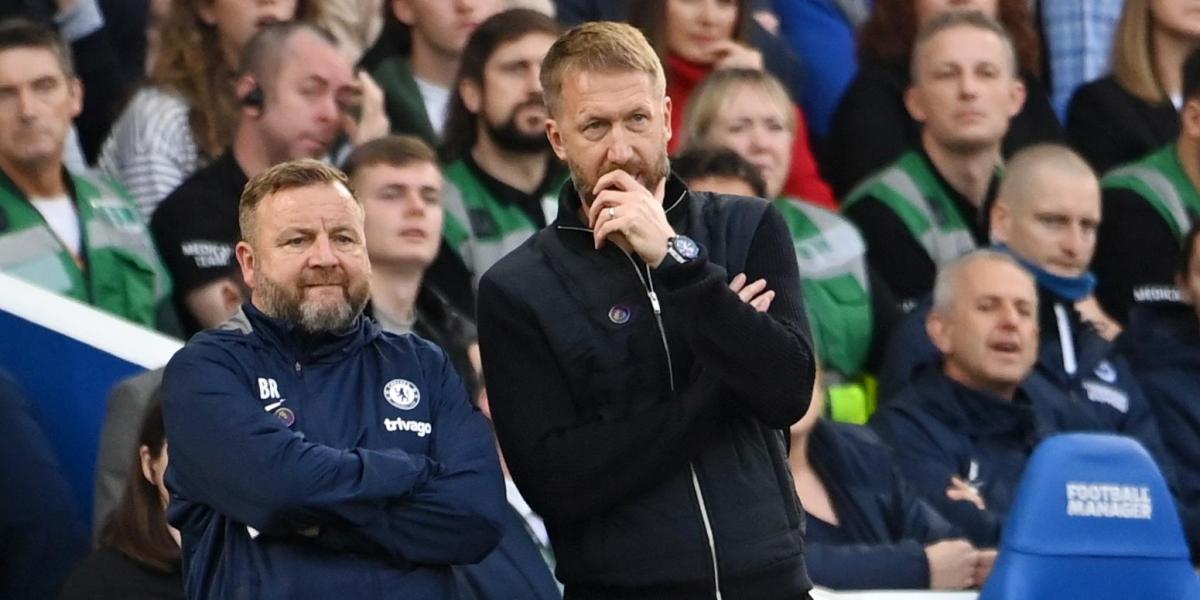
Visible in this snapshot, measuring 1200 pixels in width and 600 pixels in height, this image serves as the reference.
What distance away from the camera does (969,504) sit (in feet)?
22.3

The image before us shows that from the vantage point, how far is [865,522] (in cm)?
650

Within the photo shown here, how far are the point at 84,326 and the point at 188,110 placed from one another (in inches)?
49.2

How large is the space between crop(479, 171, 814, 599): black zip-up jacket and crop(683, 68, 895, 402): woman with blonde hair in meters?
2.89

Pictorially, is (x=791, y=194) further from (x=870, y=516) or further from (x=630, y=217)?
(x=630, y=217)

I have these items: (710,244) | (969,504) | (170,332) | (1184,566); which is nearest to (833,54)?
(969,504)

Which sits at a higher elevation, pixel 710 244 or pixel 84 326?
pixel 710 244

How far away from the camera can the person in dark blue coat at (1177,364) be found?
25.0 ft

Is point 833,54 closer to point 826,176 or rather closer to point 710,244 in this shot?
point 826,176

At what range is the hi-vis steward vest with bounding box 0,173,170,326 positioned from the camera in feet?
21.5

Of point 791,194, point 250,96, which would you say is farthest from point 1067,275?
point 250,96

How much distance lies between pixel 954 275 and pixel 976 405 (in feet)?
1.40

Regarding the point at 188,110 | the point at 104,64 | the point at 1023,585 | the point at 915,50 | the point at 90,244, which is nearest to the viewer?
the point at 1023,585

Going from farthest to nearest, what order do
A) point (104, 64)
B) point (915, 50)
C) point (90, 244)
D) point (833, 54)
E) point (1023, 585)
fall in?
point (833, 54), point (915, 50), point (104, 64), point (90, 244), point (1023, 585)

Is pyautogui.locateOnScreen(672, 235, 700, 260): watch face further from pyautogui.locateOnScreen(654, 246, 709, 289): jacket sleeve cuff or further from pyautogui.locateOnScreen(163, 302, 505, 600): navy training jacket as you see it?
pyautogui.locateOnScreen(163, 302, 505, 600): navy training jacket
